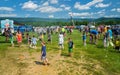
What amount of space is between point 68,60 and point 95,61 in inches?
102

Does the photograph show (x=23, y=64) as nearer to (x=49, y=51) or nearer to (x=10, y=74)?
(x=10, y=74)

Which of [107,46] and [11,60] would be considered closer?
[11,60]

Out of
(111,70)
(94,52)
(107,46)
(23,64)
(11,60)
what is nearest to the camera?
(111,70)

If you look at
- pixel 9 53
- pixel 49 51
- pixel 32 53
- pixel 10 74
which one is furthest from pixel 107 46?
pixel 10 74

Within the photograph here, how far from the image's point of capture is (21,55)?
25188 millimetres

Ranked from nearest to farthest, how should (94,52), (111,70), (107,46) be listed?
1. (111,70)
2. (94,52)
3. (107,46)

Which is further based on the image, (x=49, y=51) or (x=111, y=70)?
(x=49, y=51)

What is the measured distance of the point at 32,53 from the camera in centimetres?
2609

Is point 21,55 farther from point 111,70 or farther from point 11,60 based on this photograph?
point 111,70

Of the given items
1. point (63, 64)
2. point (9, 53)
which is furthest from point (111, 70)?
point (9, 53)

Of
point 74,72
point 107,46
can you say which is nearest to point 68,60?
point 74,72

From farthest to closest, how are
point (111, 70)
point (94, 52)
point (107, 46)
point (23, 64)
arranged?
1. point (107, 46)
2. point (94, 52)
3. point (23, 64)
4. point (111, 70)

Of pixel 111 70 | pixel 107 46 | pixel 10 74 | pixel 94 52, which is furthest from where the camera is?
pixel 107 46

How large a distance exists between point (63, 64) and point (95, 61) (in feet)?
11.2
